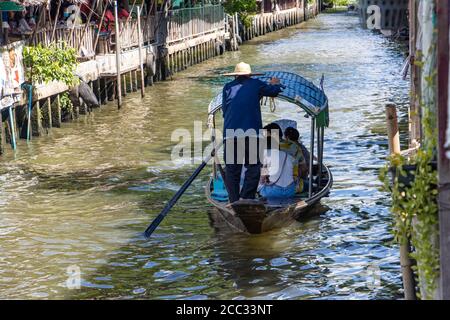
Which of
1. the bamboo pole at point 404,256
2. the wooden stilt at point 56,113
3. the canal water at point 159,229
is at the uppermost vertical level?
the bamboo pole at point 404,256

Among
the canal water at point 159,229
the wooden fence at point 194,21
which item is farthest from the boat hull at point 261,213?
the wooden fence at point 194,21

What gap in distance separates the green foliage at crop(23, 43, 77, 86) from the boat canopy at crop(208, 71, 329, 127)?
7.46 meters

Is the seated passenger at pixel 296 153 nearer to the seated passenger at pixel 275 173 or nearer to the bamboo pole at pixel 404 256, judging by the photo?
the seated passenger at pixel 275 173

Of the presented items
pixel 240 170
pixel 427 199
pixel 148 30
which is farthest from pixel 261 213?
pixel 148 30

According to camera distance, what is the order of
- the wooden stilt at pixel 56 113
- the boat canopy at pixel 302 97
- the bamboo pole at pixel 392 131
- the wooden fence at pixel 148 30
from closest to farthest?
1. the bamboo pole at pixel 392 131
2. the boat canopy at pixel 302 97
3. the wooden stilt at pixel 56 113
4. the wooden fence at pixel 148 30

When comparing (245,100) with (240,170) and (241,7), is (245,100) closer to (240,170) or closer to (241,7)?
(240,170)

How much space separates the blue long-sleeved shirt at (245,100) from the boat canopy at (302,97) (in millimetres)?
1252

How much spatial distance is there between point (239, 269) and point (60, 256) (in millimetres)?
2360

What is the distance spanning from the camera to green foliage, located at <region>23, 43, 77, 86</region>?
19.5 metres

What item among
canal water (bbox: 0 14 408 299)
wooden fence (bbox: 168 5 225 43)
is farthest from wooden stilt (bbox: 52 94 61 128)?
wooden fence (bbox: 168 5 225 43)

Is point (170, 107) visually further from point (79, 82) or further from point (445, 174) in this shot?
point (445, 174)

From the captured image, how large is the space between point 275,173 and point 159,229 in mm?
1871

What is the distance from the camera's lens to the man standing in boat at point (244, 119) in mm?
11016

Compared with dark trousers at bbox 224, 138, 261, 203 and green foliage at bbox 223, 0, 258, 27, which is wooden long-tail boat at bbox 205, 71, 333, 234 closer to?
dark trousers at bbox 224, 138, 261, 203
